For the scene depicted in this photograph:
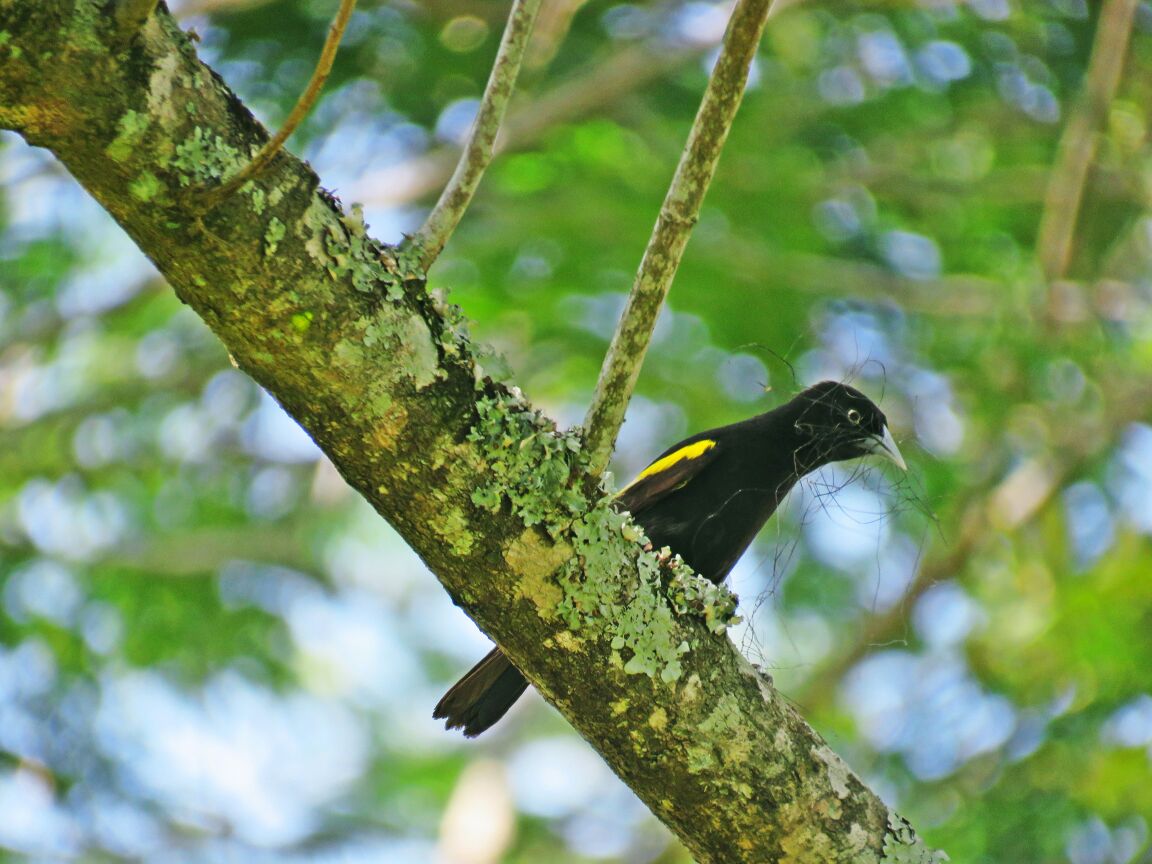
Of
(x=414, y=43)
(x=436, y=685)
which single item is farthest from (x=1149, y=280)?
(x=436, y=685)

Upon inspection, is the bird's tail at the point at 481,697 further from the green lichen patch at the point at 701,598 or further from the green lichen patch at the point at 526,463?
the green lichen patch at the point at 526,463

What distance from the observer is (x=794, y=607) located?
336 inches

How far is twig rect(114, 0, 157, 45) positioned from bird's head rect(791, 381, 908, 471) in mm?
2872

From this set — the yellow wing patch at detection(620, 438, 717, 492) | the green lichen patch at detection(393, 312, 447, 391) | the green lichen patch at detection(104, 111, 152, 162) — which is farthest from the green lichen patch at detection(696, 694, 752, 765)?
the yellow wing patch at detection(620, 438, 717, 492)

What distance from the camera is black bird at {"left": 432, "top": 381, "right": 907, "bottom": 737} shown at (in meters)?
4.56

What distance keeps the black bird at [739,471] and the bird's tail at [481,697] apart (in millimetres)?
909

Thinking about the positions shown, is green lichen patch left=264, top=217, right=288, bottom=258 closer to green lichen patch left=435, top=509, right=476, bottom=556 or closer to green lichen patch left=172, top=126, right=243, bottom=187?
green lichen patch left=172, top=126, right=243, bottom=187

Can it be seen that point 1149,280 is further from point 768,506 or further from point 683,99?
point 768,506

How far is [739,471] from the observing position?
4.78 metres

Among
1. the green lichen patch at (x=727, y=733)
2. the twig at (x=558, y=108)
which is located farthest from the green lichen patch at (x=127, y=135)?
the twig at (x=558, y=108)

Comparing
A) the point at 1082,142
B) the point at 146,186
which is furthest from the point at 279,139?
the point at 1082,142

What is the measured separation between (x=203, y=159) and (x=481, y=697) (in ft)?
7.37

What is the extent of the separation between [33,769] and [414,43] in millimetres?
5287

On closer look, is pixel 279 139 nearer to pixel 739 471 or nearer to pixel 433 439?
pixel 433 439
